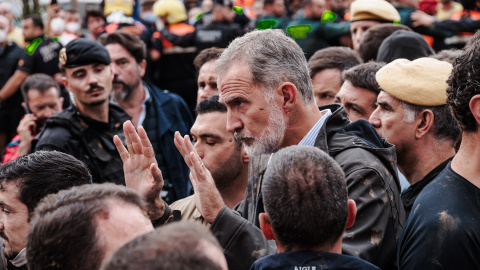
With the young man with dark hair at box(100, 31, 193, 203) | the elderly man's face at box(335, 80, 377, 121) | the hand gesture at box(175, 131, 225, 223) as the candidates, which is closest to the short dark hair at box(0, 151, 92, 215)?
the hand gesture at box(175, 131, 225, 223)

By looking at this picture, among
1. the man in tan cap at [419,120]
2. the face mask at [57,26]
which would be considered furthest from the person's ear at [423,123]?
the face mask at [57,26]

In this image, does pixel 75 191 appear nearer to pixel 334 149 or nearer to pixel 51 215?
pixel 51 215

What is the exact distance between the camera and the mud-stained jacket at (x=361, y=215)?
274cm

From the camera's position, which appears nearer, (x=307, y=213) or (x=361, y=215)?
(x=307, y=213)

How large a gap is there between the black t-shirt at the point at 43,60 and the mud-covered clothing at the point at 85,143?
4.05 m

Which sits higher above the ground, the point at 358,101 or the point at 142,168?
the point at 142,168

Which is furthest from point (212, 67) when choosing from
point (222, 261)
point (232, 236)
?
point (222, 261)

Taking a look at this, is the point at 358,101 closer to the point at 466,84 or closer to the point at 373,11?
Result: the point at 466,84

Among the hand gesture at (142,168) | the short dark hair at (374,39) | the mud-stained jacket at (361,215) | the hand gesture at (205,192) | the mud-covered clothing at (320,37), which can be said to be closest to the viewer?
the mud-stained jacket at (361,215)

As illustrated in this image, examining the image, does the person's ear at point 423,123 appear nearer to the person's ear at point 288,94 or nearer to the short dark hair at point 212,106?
the person's ear at point 288,94

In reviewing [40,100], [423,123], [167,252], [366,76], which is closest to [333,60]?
[366,76]

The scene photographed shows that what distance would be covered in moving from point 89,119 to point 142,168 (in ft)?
6.62

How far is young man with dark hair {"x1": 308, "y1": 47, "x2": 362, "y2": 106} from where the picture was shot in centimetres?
521

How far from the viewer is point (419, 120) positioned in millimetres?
3680
